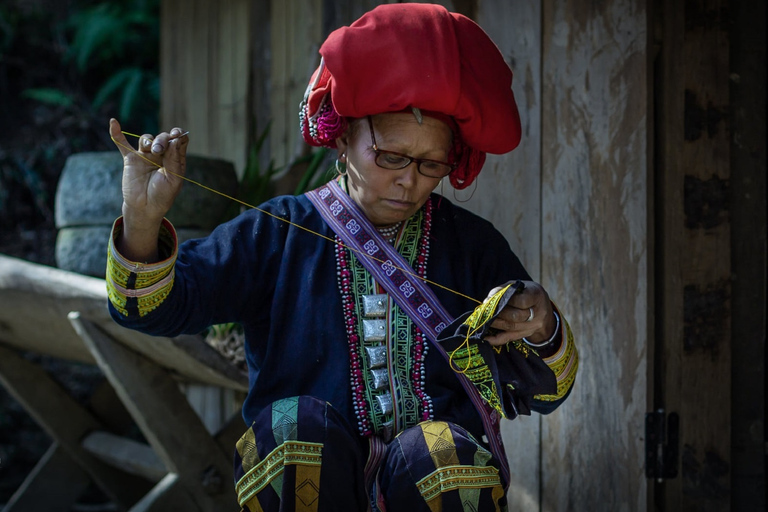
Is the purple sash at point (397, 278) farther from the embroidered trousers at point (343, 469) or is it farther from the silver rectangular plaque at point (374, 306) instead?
the embroidered trousers at point (343, 469)

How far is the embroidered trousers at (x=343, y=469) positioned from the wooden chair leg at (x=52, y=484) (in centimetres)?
257

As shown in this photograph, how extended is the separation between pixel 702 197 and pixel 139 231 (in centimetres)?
166

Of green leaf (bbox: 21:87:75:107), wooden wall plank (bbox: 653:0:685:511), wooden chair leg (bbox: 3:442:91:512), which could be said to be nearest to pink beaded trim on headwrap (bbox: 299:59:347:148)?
wooden wall plank (bbox: 653:0:685:511)

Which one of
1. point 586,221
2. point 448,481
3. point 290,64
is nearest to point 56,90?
point 290,64

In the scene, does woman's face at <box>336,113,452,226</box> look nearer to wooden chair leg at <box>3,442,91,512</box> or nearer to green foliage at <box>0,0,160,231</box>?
wooden chair leg at <box>3,442,91,512</box>

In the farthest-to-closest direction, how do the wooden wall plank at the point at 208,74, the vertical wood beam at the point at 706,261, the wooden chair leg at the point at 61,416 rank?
the wooden wall plank at the point at 208,74, the wooden chair leg at the point at 61,416, the vertical wood beam at the point at 706,261

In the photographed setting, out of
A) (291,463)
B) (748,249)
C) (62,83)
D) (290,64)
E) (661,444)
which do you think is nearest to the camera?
(291,463)

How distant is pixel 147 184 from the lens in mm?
1713

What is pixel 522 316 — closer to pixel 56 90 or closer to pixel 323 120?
pixel 323 120

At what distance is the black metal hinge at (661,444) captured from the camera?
8.09ft

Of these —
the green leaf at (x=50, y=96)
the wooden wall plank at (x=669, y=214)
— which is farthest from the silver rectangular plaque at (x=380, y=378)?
the green leaf at (x=50, y=96)

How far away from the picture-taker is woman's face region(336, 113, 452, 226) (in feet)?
6.43

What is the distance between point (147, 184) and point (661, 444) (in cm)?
162

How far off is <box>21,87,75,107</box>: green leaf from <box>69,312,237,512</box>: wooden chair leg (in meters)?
4.00
